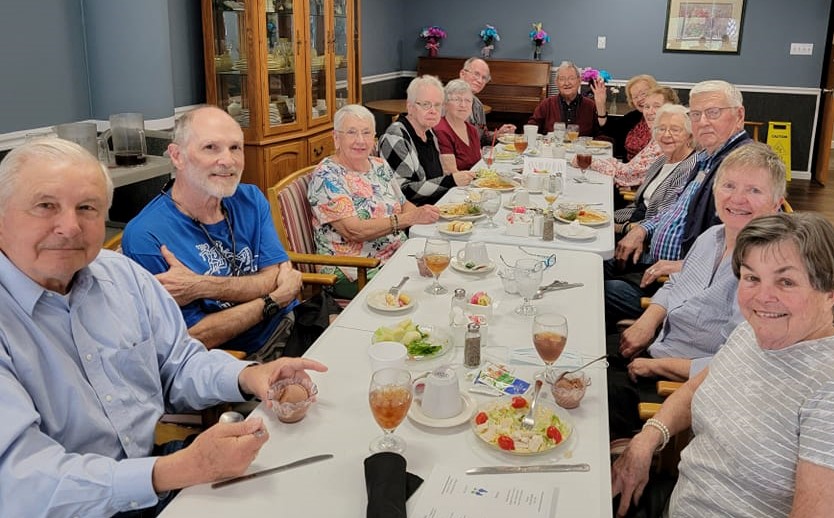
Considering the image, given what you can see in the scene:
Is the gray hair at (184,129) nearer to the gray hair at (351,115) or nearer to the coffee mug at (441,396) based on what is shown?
the gray hair at (351,115)

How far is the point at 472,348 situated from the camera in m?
1.57

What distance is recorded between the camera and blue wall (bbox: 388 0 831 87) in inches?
286

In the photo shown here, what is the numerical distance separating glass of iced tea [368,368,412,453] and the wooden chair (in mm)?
1306

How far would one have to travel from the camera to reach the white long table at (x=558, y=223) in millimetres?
2533

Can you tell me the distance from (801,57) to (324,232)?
660 cm

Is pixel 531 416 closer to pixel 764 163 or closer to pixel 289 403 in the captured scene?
pixel 289 403

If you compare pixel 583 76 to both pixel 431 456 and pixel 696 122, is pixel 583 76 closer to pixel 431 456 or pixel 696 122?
pixel 696 122

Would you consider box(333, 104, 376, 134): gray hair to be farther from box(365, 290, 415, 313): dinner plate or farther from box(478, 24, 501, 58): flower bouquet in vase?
box(478, 24, 501, 58): flower bouquet in vase

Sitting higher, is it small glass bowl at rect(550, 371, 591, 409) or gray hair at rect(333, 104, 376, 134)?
gray hair at rect(333, 104, 376, 134)

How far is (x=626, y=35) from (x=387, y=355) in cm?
712

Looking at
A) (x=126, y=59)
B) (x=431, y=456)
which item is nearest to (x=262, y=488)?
(x=431, y=456)

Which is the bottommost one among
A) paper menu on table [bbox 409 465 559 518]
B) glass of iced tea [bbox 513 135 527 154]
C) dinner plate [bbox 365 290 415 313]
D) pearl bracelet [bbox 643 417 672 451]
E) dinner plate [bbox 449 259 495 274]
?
pearl bracelet [bbox 643 417 672 451]

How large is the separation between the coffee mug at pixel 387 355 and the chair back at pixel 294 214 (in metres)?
1.24

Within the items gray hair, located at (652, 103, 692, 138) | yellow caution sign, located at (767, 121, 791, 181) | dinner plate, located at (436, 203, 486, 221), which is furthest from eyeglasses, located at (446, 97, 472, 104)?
yellow caution sign, located at (767, 121, 791, 181)
